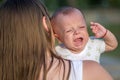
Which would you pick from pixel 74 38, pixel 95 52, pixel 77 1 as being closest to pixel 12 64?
pixel 74 38

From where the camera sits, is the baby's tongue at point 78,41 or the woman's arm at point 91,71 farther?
the baby's tongue at point 78,41

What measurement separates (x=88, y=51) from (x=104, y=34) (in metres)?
0.19

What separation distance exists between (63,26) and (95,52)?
447mm

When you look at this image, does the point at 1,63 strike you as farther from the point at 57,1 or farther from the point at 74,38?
the point at 57,1

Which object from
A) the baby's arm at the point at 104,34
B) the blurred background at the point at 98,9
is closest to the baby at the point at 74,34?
the baby's arm at the point at 104,34

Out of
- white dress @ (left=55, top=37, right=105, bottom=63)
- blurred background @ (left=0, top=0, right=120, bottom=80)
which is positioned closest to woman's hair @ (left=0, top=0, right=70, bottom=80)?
white dress @ (left=55, top=37, right=105, bottom=63)

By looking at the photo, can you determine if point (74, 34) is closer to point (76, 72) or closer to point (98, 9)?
point (76, 72)

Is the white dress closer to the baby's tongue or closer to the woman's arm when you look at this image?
the baby's tongue

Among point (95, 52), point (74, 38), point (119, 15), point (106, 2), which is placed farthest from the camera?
point (106, 2)

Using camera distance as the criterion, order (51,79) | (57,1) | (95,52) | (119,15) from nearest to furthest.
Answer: (51,79) → (95,52) → (119,15) → (57,1)

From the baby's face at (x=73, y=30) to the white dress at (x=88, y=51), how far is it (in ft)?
0.55

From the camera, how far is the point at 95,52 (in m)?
4.46

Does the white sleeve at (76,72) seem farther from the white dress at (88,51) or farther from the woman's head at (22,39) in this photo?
the white dress at (88,51)

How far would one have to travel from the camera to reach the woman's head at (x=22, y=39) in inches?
138
